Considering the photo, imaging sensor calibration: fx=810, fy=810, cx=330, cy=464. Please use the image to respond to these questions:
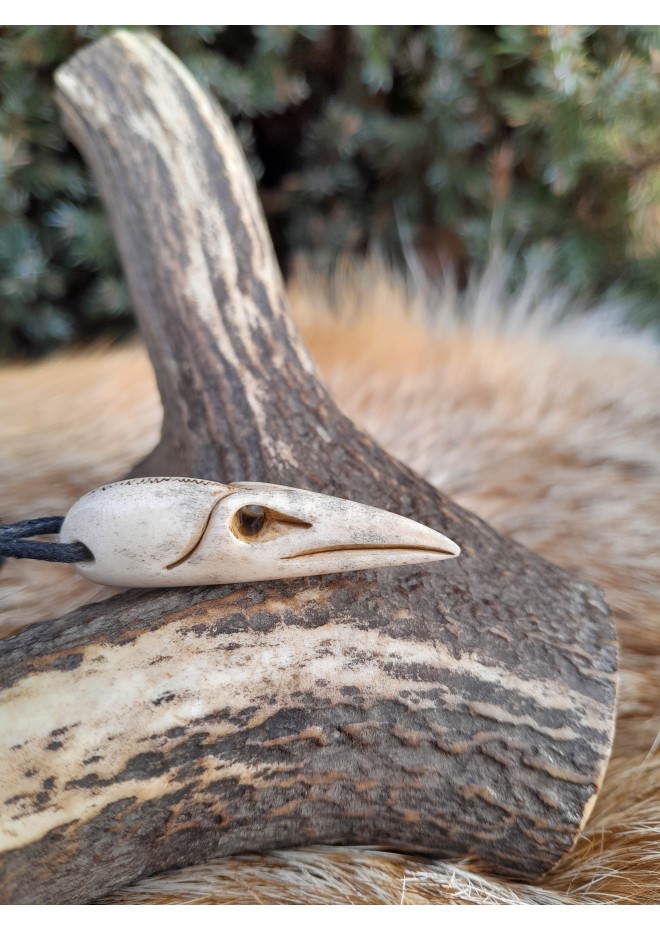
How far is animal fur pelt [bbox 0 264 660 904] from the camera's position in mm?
633

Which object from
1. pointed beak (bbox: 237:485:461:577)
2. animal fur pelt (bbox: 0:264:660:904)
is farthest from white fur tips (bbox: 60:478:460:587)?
animal fur pelt (bbox: 0:264:660:904)

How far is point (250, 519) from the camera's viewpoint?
2.00 feet

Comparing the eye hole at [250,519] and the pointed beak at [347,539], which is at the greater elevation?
the eye hole at [250,519]

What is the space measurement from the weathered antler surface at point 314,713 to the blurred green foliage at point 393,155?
2.68ft

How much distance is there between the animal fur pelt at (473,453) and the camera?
24.9 inches

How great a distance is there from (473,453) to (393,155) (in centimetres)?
69

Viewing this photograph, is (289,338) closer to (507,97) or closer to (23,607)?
(23,607)

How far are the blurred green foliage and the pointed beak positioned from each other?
0.84m

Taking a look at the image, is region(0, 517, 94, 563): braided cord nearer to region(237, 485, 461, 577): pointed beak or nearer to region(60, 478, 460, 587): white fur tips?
region(60, 478, 460, 587): white fur tips

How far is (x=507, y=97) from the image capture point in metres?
1.34

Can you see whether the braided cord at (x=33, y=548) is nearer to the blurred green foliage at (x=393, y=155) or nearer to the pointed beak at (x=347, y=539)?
the pointed beak at (x=347, y=539)

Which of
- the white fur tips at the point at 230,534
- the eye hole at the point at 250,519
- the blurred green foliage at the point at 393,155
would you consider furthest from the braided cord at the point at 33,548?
the blurred green foliage at the point at 393,155

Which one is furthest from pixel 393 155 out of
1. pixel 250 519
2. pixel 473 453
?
pixel 250 519

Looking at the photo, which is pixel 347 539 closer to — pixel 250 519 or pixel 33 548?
pixel 250 519
